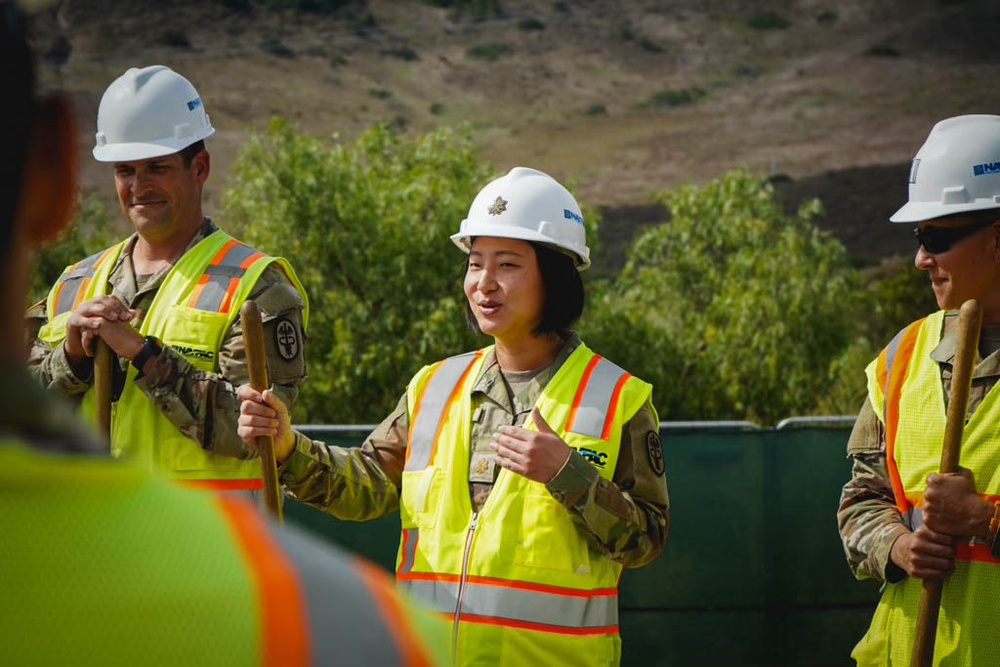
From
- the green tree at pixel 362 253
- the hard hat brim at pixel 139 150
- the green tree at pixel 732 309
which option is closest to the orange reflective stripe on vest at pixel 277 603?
the hard hat brim at pixel 139 150

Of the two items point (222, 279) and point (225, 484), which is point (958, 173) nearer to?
point (222, 279)

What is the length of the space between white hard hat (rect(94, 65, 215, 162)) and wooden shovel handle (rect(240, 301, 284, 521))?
88 cm

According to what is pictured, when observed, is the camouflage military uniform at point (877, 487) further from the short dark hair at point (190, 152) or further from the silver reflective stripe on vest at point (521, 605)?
the short dark hair at point (190, 152)

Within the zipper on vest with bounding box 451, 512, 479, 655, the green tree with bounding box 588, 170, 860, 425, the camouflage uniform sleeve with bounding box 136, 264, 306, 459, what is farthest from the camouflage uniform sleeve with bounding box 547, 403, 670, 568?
the green tree with bounding box 588, 170, 860, 425

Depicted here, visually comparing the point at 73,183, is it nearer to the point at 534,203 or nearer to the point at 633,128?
the point at 534,203

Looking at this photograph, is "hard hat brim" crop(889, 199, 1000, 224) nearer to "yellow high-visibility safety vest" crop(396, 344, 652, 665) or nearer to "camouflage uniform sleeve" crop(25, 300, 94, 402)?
"yellow high-visibility safety vest" crop(396, 344, 652, 665)

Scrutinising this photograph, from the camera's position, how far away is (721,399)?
29203 millimetres

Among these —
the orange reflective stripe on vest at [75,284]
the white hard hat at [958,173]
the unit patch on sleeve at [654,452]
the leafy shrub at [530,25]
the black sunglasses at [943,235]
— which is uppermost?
the leafy shrub at [530,25]

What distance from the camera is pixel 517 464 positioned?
150 inches

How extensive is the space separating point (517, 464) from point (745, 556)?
4.18 meters

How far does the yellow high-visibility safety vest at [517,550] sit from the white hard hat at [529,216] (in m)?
0.45

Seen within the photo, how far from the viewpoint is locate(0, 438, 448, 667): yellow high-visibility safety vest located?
0.95m

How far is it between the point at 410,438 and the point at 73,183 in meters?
3.19

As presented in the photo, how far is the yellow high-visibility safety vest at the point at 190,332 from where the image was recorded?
445 centimetres
